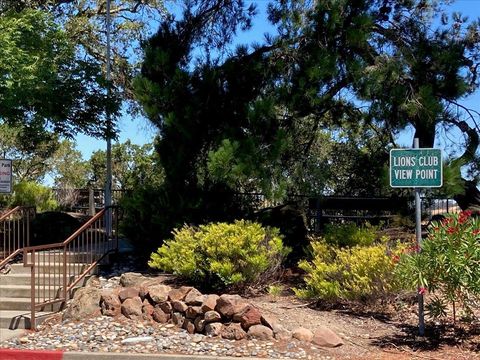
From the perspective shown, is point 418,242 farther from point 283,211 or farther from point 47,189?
point 47,189

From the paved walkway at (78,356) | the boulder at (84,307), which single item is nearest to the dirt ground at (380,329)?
the paved walkway at (78,356)

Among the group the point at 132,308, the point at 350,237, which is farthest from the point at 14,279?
the point at 350,237

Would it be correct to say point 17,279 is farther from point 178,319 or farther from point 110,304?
point 178,319

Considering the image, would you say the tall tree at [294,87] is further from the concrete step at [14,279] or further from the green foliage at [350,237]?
the concrete step at [14,279]

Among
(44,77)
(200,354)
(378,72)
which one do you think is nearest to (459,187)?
(378,72)

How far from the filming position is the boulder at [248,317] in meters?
7.62

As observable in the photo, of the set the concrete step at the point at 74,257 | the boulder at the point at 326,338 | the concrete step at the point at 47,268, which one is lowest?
the boulder at the point at 326,338

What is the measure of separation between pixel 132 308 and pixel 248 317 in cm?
184

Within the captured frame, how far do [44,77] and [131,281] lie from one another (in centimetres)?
467

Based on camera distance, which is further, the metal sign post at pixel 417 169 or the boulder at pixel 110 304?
the boulder at pixel 110 304

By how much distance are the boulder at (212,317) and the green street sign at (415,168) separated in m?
2.73

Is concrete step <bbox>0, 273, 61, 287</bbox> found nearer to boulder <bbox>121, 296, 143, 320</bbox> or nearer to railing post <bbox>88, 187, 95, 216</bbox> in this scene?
boulder <bbox>121, 296, 143, 320</bbox>

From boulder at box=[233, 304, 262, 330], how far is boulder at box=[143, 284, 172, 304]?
1307 millimetres

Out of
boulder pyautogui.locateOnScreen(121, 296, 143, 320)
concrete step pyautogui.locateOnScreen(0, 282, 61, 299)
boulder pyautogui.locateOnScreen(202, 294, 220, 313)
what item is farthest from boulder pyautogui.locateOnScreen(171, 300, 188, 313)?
concrete step pyautogui.locateOnScreen(0, 282, 61, 299)
